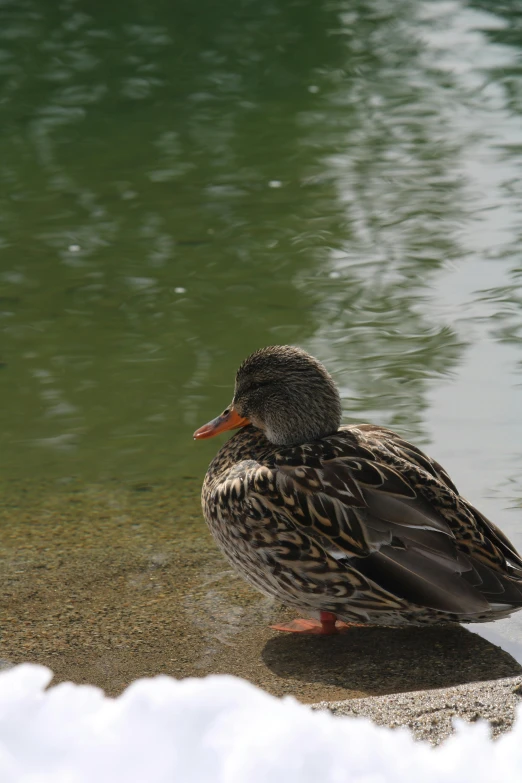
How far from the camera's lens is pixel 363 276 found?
328 inches

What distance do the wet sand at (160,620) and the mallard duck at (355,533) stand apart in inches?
6.2

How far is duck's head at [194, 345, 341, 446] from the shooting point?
5.11m

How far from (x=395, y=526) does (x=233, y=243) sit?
4.57 meters

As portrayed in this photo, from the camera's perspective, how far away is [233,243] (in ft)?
29.0

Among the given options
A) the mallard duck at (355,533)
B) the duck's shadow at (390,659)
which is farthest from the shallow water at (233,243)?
the mallard duck at (355,533)

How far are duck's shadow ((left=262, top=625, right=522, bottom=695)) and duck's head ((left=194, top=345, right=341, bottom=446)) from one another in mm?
808

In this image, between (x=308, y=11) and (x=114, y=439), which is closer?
(x=114, y=439)

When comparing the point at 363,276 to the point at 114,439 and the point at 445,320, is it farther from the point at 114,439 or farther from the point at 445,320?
the point at 114,439

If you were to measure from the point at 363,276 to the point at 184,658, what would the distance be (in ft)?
13.5

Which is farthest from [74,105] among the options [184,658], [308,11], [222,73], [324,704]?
[324,704]

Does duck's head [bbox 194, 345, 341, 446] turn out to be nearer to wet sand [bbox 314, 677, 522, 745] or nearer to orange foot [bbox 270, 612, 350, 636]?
orange foot [bbox 270, 612, 350, 636]

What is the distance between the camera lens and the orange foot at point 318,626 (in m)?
Result: 4.84

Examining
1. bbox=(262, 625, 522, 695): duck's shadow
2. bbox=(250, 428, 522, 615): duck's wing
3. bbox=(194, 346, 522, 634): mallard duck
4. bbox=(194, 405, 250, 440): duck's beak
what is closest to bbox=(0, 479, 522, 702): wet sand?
Answer: bbox=(262, 625, 522, 695): duck's shadow

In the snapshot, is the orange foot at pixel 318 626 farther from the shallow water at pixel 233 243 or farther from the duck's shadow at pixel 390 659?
the shallow water at pixel 233 243
